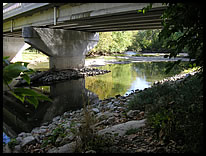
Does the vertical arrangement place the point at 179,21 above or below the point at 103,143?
above

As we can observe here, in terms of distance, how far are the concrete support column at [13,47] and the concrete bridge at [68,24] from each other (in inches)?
267

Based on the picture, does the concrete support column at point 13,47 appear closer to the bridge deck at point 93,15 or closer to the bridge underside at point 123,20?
the bridge deck at point 93,15

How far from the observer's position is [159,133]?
2.70 m

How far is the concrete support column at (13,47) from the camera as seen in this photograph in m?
25.6

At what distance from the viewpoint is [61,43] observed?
1605 cm

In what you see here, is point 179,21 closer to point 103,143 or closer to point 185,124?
point 185,124

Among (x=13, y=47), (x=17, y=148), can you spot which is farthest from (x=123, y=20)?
(x=13, y=47)

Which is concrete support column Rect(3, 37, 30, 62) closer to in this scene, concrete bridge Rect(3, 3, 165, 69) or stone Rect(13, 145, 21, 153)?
concrete bridge Rect(3, 3, 165, 69)

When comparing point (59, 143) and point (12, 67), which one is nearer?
point (12, 67)

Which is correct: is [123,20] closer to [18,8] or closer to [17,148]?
[18,8]

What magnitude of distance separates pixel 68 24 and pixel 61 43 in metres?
3.56

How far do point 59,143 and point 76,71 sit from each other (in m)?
13.6

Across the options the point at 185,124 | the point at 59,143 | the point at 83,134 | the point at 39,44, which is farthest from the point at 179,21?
the point at 39,44

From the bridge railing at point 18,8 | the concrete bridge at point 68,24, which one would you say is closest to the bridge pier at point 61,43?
the concrete bridge at point 68,24
